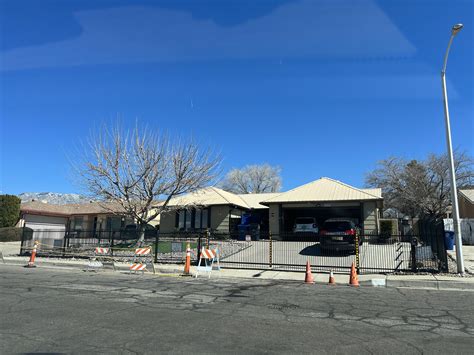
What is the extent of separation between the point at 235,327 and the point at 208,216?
86.8ft

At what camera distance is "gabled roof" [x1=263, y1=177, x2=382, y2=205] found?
28.4 meters

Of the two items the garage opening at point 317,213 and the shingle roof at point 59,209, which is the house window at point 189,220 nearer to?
the garage opening at point 317,213

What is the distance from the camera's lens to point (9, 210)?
3694 cm

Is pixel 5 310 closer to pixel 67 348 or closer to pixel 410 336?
pixel 67 348

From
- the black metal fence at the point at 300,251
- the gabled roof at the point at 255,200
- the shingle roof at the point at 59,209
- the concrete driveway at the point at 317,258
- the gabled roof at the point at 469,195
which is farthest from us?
the shingle roof at the point at 59,209

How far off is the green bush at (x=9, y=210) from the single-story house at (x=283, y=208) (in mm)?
15210

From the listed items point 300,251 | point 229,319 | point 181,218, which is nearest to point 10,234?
point 181,218

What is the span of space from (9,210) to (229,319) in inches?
1448

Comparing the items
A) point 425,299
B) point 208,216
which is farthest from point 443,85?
point 208,216

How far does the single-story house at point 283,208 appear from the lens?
28062 mm

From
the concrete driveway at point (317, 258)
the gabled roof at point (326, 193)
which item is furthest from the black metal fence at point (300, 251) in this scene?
the gabled roof at point (326, 193)

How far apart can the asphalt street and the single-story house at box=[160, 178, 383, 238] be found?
1712cm

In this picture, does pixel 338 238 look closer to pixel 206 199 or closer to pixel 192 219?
pixel 206 199

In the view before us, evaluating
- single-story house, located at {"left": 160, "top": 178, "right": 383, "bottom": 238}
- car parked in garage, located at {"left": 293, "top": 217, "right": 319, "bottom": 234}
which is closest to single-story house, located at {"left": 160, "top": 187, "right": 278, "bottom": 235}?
single-story house, located at {"left": 160, "top": 178, "right": 383, "bottom": 238}
